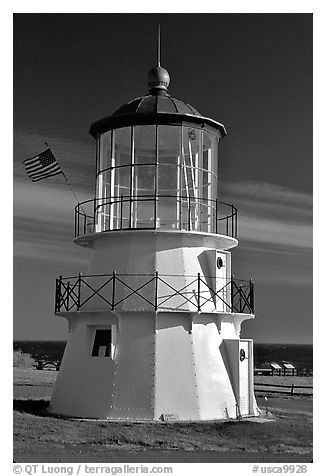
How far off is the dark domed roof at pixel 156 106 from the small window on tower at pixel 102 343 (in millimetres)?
4691

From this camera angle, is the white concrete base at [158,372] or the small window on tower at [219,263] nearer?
the white concrete base at [158,372]

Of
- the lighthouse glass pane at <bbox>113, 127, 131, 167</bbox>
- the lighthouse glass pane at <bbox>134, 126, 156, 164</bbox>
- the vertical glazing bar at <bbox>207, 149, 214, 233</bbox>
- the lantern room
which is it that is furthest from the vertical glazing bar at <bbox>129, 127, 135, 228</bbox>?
the vertical glazing bar at <bbox>207, 149, 214, 233</bbox>

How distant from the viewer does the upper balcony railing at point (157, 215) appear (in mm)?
16516

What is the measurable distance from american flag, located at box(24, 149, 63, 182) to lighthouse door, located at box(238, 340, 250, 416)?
553cm

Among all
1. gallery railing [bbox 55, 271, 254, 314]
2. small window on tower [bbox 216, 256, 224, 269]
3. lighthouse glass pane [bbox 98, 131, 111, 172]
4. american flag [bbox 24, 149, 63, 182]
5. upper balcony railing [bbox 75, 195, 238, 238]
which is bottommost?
gallery railing [bbox 55, 271, 254, 314]

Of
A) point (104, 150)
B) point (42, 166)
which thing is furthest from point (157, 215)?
point (42, 166)

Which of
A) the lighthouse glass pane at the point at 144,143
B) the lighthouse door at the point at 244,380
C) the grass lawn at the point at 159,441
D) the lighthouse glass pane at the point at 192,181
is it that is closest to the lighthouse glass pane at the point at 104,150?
the lighthouse glass pane at the point at 144,143

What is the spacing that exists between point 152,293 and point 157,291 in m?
0.11

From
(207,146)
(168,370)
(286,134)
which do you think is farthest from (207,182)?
(168,370)

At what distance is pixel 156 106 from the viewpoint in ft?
52.9

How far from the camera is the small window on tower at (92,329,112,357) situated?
1587 centimetres

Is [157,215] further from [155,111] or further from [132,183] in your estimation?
[155,111]

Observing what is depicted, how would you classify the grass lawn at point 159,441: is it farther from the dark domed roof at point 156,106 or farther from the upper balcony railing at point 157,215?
the dark domed roof at point 156,106

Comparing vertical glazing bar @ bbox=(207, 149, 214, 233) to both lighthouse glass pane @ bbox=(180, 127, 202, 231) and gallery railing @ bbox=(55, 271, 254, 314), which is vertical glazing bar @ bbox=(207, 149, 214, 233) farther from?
gallery railing @ bbox=(55, 271, 254, 314)
